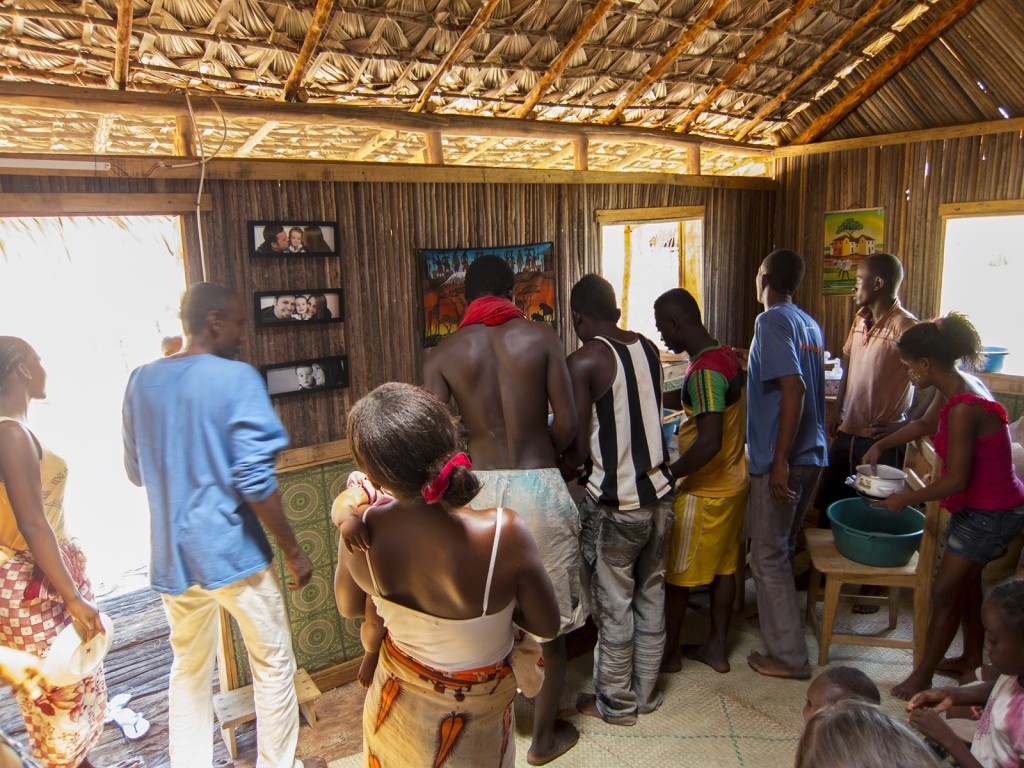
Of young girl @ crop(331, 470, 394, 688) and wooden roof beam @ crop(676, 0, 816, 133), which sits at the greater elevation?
wooden roof beam @ crop(676, 0, 816, 133)

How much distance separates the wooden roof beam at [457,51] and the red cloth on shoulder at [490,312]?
1.48 meters

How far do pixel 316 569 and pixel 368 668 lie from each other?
1.62 m

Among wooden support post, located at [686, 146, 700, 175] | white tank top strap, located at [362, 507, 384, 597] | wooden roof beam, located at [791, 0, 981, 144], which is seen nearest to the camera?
white tank top strap, located at [362, 507, 384, 597]

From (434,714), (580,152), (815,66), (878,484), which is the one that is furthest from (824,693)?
(815,66)

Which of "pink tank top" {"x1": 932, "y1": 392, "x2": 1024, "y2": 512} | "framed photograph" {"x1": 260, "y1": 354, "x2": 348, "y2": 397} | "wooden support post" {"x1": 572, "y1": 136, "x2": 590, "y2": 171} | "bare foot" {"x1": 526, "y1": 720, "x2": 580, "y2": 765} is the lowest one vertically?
"bare foot" {"x1": 526, "y1": 720, "x2": 580, "y2": 765}

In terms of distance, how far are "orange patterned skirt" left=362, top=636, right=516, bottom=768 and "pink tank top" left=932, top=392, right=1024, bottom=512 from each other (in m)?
2.30

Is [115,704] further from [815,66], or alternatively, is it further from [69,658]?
[815,66]

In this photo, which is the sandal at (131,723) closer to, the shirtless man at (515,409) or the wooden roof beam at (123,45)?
the shirtless man at (515,409)

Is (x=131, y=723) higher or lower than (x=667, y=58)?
lower

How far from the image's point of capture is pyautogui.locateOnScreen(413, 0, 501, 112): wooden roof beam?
3461 mm

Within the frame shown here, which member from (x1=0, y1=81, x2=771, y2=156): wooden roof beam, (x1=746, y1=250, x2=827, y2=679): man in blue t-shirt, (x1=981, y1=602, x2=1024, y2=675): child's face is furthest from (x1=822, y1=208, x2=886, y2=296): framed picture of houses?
(x1=981, y1=602, x2=1024, y2=675): child's face

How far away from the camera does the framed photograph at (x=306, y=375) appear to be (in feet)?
→ 11.2

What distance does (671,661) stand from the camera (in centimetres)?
369

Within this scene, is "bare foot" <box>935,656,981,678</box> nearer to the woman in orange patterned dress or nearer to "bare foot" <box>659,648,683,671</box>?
"bare foot" <box>659,648,683,671</box>
